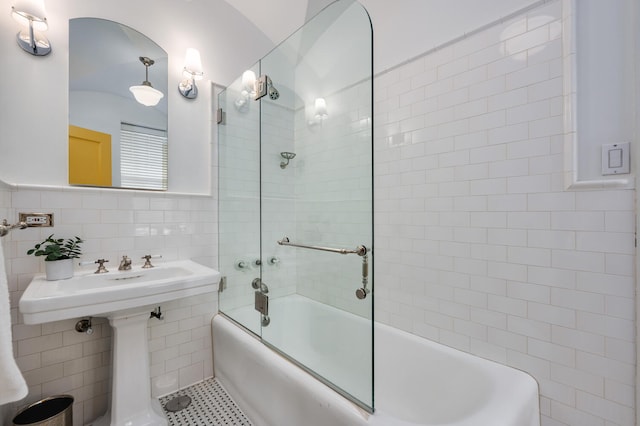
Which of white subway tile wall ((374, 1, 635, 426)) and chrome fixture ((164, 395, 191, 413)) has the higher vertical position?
white subway tile wall ((374, 1, 635, 426))

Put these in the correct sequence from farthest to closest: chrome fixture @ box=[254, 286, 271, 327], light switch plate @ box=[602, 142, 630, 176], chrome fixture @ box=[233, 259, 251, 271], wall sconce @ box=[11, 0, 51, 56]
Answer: chrome fixture @ box=[233, 259, 251, 271]
chrome fixture @ box=[254, 286, 271, 327]
wall sconce @ box=[11, 0, 51, 56]
light switch plate @ box=[602, 142, 630, 176]

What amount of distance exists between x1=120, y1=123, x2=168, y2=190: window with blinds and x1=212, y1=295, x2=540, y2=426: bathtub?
1054 millimetres

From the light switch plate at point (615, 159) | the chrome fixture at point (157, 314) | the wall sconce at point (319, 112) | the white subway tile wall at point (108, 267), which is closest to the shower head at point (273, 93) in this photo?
the wall sconce at point (319, 112)

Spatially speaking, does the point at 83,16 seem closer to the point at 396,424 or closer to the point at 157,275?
the point at 157,275

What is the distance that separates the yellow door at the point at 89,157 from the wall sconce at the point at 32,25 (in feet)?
1.30

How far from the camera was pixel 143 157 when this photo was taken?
1.80 meters

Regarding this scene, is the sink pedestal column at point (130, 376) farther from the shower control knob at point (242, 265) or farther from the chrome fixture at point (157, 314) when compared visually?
the shower control knob at point (242, 265)

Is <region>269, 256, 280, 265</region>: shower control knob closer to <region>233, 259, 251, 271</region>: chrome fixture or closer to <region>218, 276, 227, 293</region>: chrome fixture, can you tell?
<region>233, 259, 251, 271</region>: chrome fixture

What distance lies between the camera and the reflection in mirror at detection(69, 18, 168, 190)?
5.20 feet

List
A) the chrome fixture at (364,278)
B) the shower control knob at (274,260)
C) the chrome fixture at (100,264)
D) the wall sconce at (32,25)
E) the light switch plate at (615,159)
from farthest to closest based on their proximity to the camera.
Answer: the shower control knob at (274,260), the chrome fixture at (100,264), the wall sconce at (32,25), the chrome fixture at (364,278), the light switch plate at (615,159)

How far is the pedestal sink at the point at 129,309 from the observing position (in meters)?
1.28

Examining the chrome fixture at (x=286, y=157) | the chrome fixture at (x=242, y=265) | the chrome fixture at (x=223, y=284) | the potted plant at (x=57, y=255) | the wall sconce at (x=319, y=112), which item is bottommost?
the chrome fixture at (x=223, y=284)

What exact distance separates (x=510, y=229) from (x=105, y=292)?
1906mm

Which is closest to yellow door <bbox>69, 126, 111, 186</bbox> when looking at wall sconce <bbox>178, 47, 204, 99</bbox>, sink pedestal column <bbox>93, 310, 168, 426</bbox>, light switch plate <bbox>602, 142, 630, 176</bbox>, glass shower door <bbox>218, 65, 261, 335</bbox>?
wall sconce <bbox>178, 47, 204, 99</bbox>
